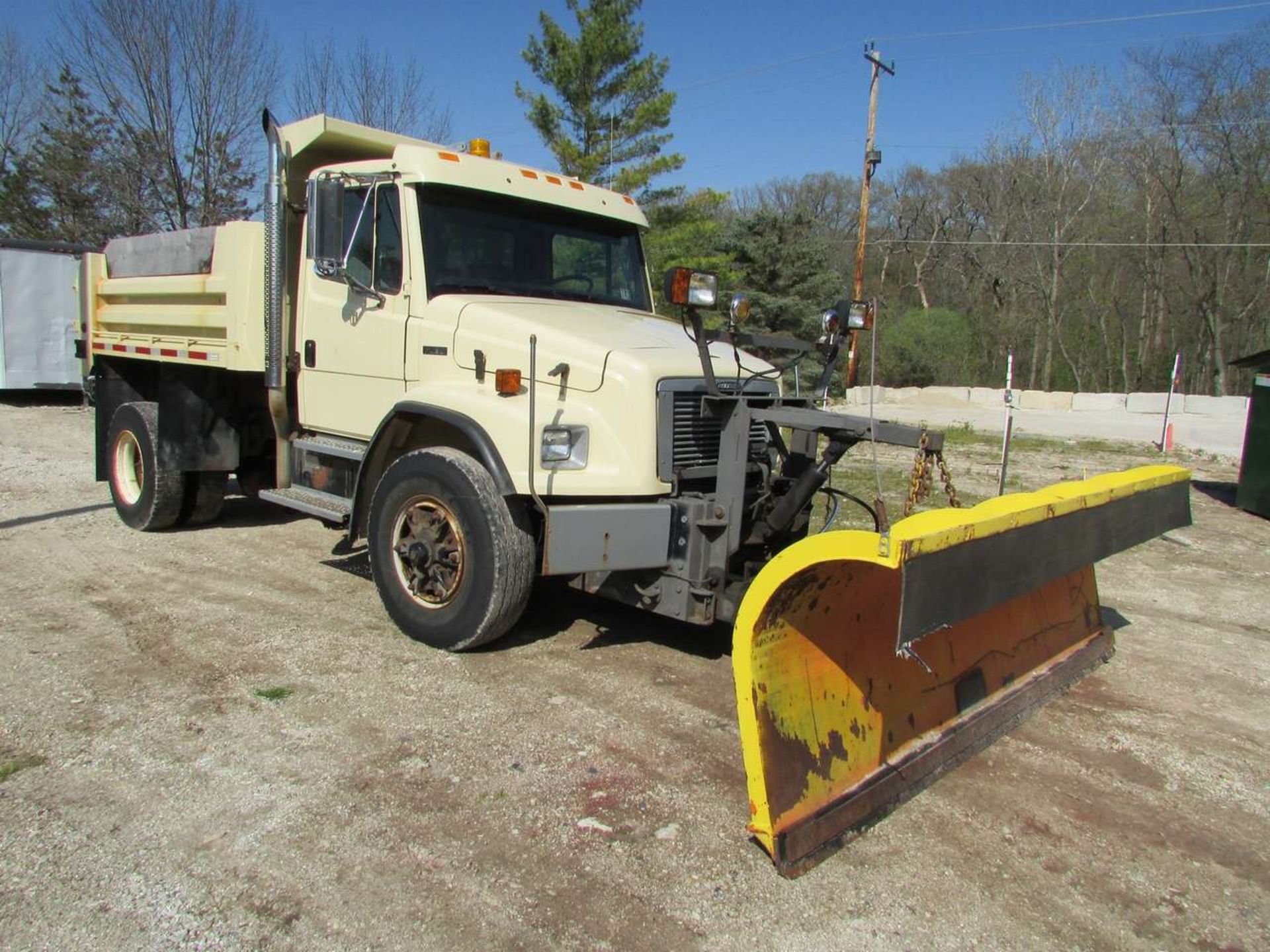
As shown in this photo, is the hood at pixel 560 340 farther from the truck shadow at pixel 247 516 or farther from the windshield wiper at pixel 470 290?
the truck shadow at pixel 247 516

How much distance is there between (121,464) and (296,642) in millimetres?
3998

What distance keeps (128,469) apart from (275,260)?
3064 millimetres

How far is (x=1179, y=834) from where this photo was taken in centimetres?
340

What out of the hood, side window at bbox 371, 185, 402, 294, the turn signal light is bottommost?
the turn signal light

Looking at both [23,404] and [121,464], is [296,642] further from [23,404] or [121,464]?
[23,404]

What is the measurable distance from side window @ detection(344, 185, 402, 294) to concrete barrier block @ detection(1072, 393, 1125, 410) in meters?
25.3

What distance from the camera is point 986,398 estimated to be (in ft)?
93.3

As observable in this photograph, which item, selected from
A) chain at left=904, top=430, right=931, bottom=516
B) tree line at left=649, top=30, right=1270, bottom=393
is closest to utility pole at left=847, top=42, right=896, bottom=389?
tree line at left=649, top=30, right=1270, bottom=393

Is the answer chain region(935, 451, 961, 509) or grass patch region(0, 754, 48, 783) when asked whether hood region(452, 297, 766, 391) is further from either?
grass patch region(0, 754, 48, 783)

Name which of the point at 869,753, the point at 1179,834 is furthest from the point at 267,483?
the point at 1179,834

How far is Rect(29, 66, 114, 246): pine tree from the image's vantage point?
81.4 feet

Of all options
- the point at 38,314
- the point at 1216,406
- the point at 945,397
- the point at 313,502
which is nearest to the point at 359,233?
the point at 313,502

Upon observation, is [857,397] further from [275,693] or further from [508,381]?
[275,693]

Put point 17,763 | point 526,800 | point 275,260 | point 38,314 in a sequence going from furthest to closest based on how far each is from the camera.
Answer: point 38,314
point 275,260
point 17,763
point 526,800
